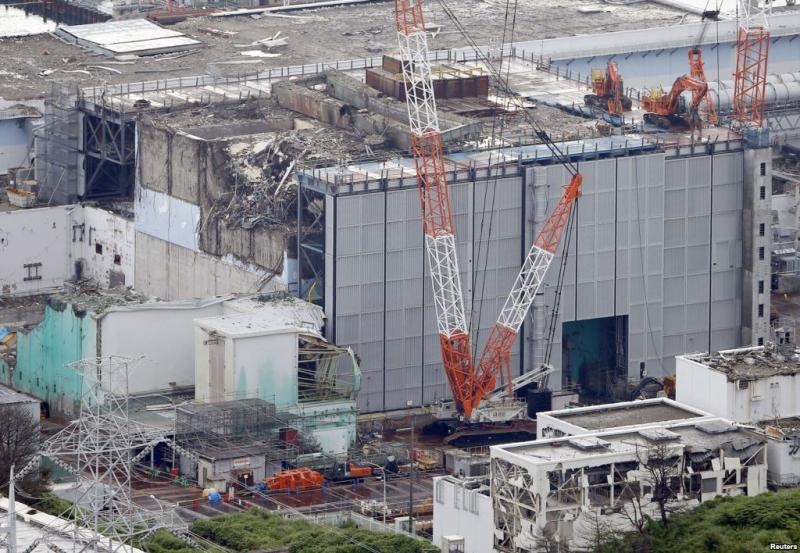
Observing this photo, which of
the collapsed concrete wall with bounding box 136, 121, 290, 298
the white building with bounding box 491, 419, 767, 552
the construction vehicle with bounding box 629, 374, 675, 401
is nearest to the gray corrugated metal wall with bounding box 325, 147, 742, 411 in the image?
the construction vehicle with bounding box 629, 374, 675, 401

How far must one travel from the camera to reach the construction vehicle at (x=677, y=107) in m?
173

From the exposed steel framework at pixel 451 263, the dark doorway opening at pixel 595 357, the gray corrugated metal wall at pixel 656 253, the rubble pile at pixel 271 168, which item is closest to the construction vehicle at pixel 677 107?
the gray corrugated metal wall at pixel 656 253

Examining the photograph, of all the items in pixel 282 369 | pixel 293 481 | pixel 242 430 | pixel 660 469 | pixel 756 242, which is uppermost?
pixel 756 242

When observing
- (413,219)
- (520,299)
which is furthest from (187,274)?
(520,299)

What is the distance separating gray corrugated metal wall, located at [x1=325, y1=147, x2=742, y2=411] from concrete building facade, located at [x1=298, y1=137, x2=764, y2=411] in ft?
0.25

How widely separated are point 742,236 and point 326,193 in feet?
88.6

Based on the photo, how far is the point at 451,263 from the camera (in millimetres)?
160125

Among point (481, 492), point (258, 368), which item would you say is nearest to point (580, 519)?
point (481, 492)

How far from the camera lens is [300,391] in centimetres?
15475

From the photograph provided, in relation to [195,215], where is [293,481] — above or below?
below

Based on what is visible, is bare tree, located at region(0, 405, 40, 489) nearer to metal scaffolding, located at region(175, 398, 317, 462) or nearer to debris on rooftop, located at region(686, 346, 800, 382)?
metal scaffolding, located at region(175, 398, 317, 462)

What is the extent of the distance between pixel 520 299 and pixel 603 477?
3180 centimetres

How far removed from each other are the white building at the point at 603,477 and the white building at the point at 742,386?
15.0 ft

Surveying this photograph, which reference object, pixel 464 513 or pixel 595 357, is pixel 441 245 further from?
pixel 464 513
